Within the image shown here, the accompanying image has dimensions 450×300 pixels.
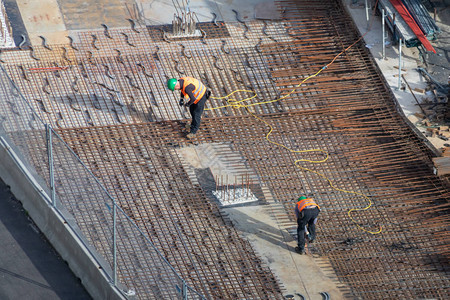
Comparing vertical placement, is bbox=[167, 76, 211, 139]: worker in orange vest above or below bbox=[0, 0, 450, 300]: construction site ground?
above

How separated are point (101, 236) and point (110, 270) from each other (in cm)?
69

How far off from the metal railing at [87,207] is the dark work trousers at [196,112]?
3.77m

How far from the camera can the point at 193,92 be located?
21.6 m

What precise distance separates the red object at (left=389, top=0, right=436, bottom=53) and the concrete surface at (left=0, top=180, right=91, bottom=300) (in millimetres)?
10363

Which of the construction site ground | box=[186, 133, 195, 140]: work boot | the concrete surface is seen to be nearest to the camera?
the concrete surface

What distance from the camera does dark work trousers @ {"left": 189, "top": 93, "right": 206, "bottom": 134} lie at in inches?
860

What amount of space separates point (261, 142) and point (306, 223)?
3.64 m

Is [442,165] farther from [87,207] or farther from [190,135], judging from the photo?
[87,207]

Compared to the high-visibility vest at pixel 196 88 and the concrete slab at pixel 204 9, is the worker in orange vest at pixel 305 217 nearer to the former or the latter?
the high-visibility vest at pixel 196 88

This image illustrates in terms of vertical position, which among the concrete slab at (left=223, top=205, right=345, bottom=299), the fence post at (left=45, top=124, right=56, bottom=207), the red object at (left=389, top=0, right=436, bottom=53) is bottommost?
the concrete slab at (left=223, top=205, right=345, bottom=299)

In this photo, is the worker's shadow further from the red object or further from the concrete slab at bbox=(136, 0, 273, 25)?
the concrete slab at bbox=(136, 0, 273, 25)

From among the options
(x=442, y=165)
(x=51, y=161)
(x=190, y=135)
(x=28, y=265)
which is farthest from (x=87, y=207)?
(x=442, y=165)

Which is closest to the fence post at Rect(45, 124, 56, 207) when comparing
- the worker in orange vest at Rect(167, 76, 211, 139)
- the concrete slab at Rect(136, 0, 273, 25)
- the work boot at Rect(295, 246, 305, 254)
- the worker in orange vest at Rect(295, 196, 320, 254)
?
the worker in orange vest at Rect(167, 76, 211, 139)

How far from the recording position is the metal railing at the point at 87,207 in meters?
17.3
